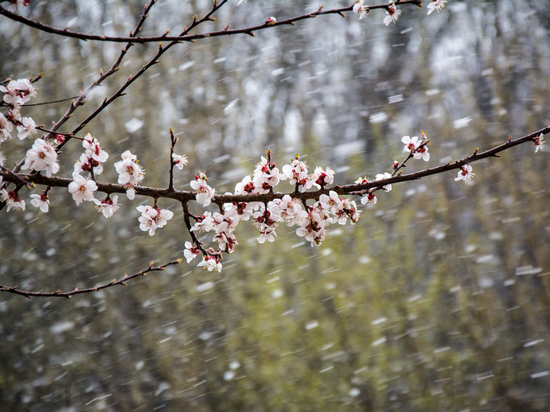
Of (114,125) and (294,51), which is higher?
(294,51)

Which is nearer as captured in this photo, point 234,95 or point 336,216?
point 336,216

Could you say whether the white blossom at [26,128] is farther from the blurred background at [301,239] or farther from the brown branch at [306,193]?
the blurred background at [301,239]

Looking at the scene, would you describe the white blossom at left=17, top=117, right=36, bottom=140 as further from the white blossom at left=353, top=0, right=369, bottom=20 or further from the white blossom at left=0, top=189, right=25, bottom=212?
the white blossom at left=353, top=0, right=369, bottom=20

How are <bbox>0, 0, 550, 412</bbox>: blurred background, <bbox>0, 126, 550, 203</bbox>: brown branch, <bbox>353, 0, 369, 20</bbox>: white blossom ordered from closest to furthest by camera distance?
<bbox>0, 126, 550, 203</bbox>: brown branch
<bbox>353, 0, 369, 20</bbox>: white blossom
<bbox>0, 0, 550, 412</bbox>: blurred background

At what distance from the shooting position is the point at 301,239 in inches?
95.4

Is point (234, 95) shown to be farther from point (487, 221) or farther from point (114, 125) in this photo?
point (487, 221)

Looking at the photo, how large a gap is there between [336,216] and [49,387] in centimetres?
233

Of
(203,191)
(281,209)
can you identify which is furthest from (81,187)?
(281,209)

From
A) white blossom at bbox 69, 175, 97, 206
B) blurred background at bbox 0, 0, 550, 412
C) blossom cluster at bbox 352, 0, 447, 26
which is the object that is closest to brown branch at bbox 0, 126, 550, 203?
white blossom at bbox 69, 175, 97, 206

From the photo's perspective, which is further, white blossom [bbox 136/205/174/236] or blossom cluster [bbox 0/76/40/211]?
white blossom [bbox 136/205/174/236]

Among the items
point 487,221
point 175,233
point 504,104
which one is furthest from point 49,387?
point 504,104

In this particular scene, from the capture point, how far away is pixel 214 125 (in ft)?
8.31

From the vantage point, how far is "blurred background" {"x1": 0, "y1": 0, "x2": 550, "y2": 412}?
7.47 feet

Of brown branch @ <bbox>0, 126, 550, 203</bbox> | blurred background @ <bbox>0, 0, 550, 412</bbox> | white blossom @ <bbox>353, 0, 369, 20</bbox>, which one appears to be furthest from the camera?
blurred background @ <bbox>0, 0, 550, 412</bbox>
